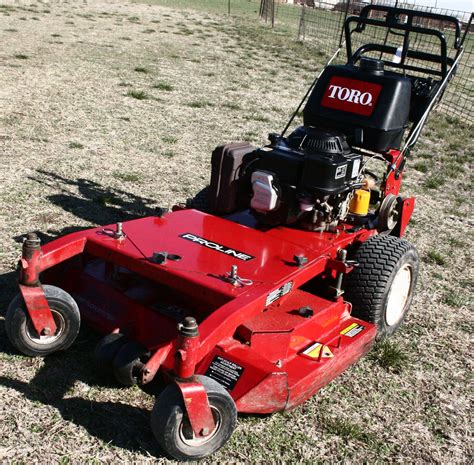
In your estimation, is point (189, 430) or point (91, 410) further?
point (91, 410)

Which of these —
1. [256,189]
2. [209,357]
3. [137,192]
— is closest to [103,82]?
[137,192]

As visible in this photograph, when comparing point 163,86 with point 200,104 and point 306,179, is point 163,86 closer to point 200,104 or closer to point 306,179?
point 200,104

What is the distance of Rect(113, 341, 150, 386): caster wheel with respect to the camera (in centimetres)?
353

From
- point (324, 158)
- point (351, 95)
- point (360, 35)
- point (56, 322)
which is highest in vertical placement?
point (351, 95)

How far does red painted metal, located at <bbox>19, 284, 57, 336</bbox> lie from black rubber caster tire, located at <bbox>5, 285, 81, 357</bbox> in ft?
0.15

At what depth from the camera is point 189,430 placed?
10.0 ft

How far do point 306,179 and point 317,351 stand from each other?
3.83ft

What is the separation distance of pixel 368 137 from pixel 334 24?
61.4 ft

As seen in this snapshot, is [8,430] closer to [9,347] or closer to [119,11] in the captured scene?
[9,347]

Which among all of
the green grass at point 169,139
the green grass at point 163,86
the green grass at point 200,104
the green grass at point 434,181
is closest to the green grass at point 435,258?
the green grass at point 434,181

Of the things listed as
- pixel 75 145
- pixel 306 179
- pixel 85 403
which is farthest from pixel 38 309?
pixel 75 145

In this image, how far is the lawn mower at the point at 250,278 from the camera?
11.0 ft

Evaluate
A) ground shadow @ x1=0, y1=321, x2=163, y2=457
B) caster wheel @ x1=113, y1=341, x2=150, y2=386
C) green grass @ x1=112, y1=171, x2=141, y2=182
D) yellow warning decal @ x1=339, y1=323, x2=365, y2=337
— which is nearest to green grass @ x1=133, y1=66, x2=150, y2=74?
green grass @ x1=112, y1=171, x2=141, y2=182

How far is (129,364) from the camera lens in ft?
11.6
